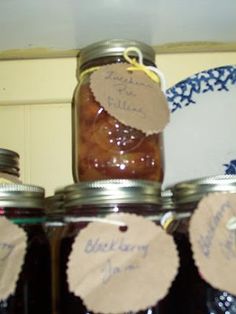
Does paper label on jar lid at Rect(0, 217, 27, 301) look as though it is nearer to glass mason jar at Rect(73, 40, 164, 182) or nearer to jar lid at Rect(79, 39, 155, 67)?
glass mason jar at Rect(73, 40, 164, 182)

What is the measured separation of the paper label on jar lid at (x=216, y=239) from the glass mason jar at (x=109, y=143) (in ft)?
0.39

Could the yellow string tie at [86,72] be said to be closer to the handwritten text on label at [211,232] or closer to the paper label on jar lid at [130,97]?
the paper label on jar lid at [130,97]

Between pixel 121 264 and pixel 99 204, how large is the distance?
0.19 feet

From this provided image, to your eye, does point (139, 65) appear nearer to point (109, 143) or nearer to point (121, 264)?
point (109, 143)

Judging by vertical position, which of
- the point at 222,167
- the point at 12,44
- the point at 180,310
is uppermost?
the point at 12,44

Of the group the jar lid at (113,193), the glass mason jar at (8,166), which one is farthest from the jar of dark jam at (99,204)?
the glass mason jar at (8,166)

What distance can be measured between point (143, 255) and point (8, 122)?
1.10 ft

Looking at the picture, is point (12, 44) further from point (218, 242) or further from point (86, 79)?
point (218, 242)

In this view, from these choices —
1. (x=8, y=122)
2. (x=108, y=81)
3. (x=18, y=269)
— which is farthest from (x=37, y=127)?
(x=18, y=269)

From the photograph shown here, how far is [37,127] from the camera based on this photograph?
71 centimetres

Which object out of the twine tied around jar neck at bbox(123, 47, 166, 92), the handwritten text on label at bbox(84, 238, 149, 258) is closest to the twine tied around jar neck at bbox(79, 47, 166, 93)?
the twine tied around jar neck at bbox(123, 47, 166, 92)

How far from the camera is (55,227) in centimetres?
57

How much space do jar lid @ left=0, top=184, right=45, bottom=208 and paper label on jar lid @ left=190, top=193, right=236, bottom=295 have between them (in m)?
0.15

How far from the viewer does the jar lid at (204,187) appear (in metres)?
0.47
